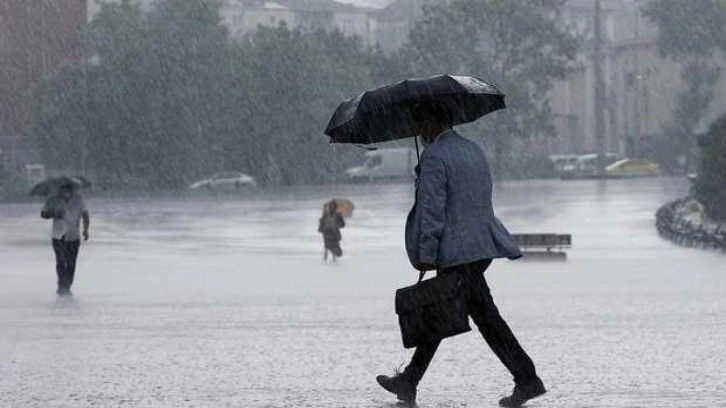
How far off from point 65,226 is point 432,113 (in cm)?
1251

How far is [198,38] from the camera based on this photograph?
282ft

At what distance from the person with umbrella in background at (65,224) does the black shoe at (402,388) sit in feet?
39.8

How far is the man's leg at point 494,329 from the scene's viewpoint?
949cm

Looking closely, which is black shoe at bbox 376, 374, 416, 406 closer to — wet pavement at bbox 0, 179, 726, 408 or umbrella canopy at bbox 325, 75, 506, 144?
wet pavement at bbox 0, 179, 726, 408

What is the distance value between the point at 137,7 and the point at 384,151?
14.8 m

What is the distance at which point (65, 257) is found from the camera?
21.7 meters

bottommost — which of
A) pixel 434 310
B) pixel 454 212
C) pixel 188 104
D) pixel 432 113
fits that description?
pixel 434 310

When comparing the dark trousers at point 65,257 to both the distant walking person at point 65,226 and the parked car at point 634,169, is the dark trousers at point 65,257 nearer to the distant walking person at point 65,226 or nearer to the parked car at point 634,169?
the distant walking person at point 65,226

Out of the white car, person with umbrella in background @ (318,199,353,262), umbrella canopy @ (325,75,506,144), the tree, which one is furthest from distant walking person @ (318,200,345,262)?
the tree

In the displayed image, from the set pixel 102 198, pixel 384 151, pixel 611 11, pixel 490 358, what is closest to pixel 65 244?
pixel 490 358

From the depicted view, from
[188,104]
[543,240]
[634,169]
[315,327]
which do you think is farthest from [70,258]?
[634,169]

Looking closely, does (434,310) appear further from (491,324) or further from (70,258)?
(70,258)

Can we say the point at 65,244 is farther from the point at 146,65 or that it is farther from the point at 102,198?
the point at 146,65

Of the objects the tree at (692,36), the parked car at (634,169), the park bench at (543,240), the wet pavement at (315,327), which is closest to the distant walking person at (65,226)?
the wet pavement at (315,327)
